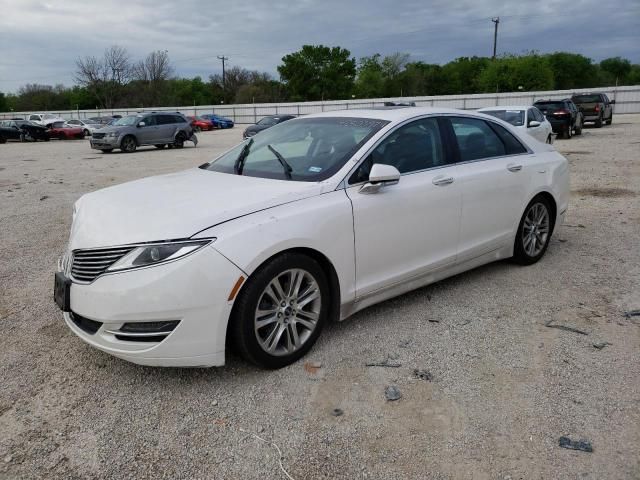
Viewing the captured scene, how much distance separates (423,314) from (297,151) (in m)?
1.62

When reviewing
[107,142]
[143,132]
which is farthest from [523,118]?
[107,142]

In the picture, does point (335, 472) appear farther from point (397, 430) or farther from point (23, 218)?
point (23, 218)

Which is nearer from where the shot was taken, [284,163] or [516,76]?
[284,163]

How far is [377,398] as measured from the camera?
3055mm

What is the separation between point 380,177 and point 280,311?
110 cm

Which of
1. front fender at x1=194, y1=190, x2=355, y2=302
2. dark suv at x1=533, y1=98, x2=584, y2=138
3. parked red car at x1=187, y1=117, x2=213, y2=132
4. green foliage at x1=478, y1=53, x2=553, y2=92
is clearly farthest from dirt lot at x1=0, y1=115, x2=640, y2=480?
green foliage at x1=478, y1=53, x2=553, y2=92

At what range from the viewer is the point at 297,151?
414 cm

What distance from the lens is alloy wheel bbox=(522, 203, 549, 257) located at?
5156 millimetres

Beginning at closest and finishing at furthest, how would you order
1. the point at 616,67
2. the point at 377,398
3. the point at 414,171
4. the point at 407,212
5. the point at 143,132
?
the point at 377,398 < the point at 407,212 < the point at 414,171 < the point at 143,132 < the point at 616,67

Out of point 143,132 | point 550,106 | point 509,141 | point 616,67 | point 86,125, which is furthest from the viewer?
point 616,67

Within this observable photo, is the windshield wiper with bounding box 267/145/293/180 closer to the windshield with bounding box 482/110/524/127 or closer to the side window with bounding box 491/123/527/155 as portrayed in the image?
the side window with bounding box 491/123/527/155

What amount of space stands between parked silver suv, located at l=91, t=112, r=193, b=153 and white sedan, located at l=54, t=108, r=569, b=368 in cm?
1939

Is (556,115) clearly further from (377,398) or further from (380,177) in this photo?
(377,398)

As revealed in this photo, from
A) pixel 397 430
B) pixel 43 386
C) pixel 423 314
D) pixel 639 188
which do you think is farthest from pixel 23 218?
pixel 639 188
